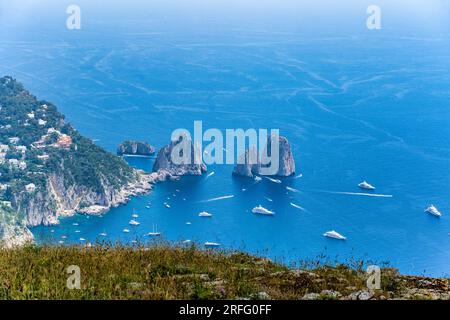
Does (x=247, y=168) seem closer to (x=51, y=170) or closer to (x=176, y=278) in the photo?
(x=51, y=170)

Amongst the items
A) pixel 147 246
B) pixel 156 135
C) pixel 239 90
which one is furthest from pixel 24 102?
pixel 147 246

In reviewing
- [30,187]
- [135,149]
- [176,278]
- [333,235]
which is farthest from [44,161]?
[176,278]

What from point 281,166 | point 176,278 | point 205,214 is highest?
point 176,278

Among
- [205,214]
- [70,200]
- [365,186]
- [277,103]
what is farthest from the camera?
[277,103]

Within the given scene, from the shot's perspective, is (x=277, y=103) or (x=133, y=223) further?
(x=277, y=103)

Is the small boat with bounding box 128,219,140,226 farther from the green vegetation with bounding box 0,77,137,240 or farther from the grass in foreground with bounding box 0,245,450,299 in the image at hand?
the grass in foreground with bounding box 0,245,450,299

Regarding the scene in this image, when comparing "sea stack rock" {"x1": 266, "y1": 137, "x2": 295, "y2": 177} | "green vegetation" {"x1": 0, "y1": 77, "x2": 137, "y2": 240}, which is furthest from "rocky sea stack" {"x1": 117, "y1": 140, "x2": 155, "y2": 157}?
"sea stack rock" {"x1": 266, "y1": 137, "x2": 295, "y2": 177}
